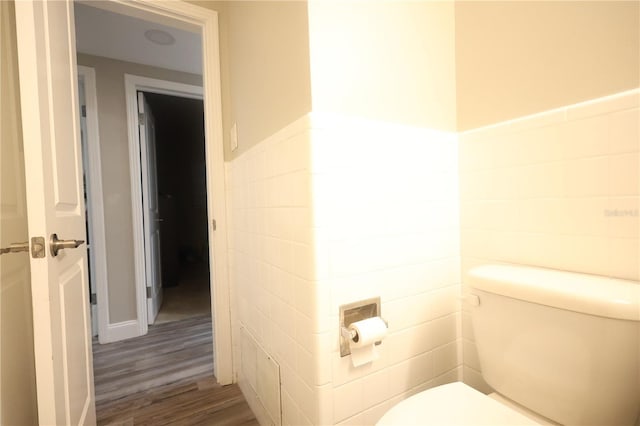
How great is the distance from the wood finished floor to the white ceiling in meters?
2.16

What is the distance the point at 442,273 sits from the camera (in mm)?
1040

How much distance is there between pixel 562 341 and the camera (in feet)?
2.19

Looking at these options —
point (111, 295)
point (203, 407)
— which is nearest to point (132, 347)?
point (111, 295)

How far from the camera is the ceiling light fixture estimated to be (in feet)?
6.20

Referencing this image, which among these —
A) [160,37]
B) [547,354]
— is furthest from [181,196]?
[547,354]

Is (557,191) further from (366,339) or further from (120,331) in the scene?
(120,331)

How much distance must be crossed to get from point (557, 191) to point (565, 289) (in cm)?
30

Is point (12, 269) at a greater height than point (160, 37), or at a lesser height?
lesser

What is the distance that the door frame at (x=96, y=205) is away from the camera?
2053 mm

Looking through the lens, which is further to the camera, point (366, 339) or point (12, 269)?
point (12, 269)

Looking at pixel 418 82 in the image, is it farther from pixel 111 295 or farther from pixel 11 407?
pixel 111 295

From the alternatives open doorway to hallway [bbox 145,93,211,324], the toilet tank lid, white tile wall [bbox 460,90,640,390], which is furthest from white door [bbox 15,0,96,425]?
open doorway to hallway [bbox 145,93,211,324]

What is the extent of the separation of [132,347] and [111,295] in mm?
432

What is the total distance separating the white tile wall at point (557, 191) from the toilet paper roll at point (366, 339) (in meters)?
0.46
